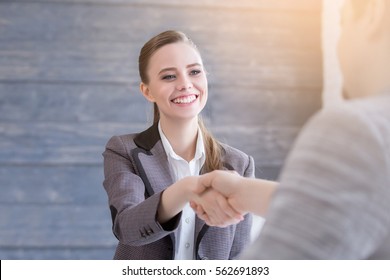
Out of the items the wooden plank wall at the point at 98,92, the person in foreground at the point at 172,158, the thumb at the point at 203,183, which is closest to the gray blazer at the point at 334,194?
the thumb at the point at 203,183

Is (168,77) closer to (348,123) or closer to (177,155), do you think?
(177,155)

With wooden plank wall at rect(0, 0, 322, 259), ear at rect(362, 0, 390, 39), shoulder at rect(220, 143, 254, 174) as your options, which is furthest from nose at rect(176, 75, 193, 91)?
wooden plank wall at rect(0, 0, 322, 259)

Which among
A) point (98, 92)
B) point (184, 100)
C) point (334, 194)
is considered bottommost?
point (98, 92)

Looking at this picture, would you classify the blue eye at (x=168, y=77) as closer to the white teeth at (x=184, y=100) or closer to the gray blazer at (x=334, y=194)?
the white teeth at (x=184, y=100)

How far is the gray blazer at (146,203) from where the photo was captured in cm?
80

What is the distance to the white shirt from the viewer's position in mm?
899

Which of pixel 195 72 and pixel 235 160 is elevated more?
pixel 195 72

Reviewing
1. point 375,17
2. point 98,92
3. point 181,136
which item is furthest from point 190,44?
point 98,92

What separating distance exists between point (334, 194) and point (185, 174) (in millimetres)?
652

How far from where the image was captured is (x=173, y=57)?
963mm

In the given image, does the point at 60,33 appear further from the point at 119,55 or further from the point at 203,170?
the point at 203,170

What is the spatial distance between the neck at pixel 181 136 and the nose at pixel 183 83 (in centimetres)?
5

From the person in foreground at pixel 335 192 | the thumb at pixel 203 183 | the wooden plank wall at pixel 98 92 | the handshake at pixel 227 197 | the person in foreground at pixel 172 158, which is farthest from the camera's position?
the wooden plank wall at pixel 98 92

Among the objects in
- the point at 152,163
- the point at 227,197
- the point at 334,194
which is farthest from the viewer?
the point at 152,163
